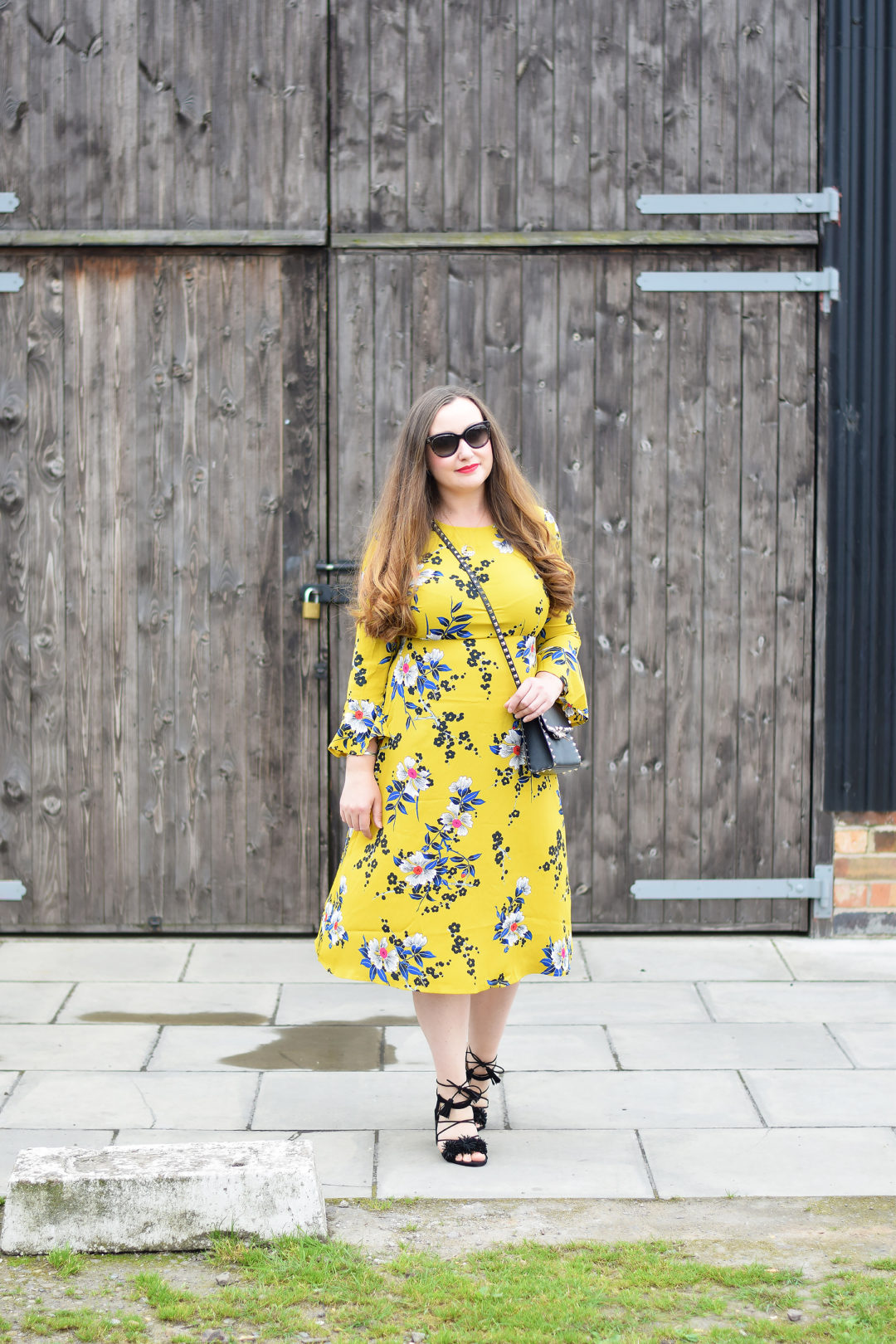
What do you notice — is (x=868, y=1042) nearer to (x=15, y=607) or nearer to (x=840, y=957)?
(x=840, y=957)

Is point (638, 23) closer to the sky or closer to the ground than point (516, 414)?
closer to the sky

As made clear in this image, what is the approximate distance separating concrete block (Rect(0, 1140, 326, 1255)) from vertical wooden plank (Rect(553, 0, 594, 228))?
10.7 ft

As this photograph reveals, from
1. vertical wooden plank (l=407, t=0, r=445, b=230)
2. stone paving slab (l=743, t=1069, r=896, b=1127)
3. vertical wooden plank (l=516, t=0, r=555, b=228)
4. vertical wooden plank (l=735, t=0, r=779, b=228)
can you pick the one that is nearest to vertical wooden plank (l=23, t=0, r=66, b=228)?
vertical wooden plank (l=407, t=0, r=445, b=230)

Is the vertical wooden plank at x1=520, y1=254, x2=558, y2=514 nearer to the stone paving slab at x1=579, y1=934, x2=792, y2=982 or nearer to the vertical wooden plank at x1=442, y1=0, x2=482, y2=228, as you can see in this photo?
the vertical wooden plank at x1=442, y1=0, x2=482, y2=228

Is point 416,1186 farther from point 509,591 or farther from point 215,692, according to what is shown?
point 215,692

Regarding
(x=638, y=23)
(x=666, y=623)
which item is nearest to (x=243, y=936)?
(x=666, y=623)

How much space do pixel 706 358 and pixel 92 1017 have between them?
2.80 m

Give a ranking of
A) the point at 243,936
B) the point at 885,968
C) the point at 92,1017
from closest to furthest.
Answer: the point at 92,1017 < the point at 885,968 < the point at 243,936

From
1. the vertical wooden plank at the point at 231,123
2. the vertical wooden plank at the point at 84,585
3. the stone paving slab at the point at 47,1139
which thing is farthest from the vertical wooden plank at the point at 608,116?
the stone paving slab at the point at 47,1139

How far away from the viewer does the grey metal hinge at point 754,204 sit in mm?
4988

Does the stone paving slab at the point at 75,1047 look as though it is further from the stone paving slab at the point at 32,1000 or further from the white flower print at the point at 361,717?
the white flower print at the point at 361,717

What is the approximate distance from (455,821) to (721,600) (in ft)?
6.96

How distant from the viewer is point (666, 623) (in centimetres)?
512

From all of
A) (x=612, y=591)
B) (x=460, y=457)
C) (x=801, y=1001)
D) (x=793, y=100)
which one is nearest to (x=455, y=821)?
(x=460, y=457)
